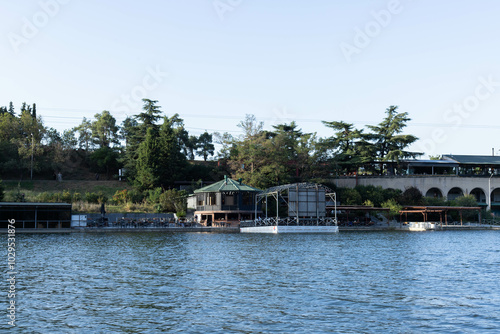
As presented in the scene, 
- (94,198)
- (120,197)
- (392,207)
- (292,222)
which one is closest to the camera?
(292,222)

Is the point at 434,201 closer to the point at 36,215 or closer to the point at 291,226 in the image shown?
the point at 291,226

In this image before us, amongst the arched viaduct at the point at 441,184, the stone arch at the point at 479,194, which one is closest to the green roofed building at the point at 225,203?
the arched viaduct at the point at 441,184

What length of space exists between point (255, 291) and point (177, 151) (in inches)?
2319

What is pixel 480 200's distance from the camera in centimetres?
8506

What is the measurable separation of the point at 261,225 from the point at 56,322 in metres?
45.5

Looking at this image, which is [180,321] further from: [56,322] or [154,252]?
[154,252]

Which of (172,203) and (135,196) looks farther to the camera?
(135,196)

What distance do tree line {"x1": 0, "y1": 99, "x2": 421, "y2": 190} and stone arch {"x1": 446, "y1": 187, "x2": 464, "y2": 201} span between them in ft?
32.0

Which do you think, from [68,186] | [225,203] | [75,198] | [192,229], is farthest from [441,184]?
[68,186]

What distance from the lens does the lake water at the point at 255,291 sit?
1523cm

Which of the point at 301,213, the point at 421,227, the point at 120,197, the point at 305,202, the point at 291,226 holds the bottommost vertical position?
the point at 421,227

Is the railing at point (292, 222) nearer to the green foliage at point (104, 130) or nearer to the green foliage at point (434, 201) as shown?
the green foliage at point (434, 201)

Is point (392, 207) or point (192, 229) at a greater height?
point (392, 207)

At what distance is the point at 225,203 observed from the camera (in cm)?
6172
